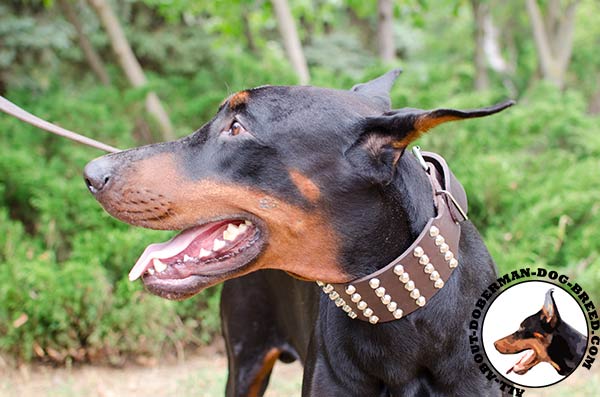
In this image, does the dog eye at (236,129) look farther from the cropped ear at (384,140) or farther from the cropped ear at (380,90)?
the cropped ear at (380,90)

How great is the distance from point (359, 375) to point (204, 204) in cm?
83

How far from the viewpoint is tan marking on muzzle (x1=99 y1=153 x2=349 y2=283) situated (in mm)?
2484

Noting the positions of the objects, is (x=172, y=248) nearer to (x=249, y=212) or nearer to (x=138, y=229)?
(x=249, y=212)

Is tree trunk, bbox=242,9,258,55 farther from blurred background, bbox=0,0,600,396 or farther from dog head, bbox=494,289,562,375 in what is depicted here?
dog head, bbox=494,289,562,375

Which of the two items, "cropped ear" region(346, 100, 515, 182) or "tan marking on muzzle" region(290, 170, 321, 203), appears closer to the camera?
"cropped ear" region(346, 100, 515, 182)

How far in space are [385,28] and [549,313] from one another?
7.63 meters

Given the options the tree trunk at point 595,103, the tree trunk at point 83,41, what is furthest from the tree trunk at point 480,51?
the tree trunk at point 83,41

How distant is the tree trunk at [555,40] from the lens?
11.0 meters

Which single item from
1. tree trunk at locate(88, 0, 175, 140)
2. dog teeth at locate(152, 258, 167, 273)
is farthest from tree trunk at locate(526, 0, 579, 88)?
dog teeth at locate(152, 258, 167, 273)

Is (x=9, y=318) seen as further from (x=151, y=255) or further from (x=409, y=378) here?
(x=409, y=378)

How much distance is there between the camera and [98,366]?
5980 mm

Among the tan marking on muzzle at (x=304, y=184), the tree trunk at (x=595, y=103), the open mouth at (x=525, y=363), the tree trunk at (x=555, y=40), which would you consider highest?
the tan marking on muzzle at (x=304, y=184)

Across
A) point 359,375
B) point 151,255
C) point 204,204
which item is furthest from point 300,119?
point 359,375

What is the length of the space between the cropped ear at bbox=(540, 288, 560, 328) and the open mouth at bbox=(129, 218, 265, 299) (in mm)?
1121
